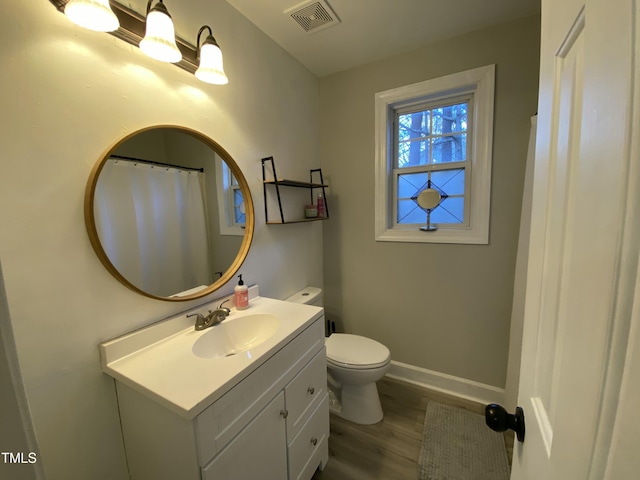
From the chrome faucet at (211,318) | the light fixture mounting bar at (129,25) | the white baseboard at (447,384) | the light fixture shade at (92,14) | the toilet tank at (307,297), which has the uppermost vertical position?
the light fixture mounting bar at (129,25)

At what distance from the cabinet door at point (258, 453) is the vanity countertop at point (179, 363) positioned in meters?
0.19

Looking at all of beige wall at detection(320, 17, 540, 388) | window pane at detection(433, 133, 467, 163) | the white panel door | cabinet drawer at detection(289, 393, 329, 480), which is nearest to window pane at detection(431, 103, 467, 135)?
window pane at detection(433, 133, 467, 163)

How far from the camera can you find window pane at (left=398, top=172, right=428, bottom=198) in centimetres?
196

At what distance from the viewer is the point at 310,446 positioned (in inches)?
47.8

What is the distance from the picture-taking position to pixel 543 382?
50cm

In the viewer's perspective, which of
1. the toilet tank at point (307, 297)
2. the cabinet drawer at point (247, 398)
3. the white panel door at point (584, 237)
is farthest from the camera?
the toilet tank at point (307, 297)

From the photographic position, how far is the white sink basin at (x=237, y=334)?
1.12 metres

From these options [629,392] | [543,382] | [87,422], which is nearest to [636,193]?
[629,392]

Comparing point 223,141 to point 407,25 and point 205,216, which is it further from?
point 407,25

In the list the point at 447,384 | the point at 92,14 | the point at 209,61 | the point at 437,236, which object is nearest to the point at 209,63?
the point at 209,61

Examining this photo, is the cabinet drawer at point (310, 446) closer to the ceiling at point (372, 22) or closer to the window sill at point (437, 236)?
the window sill at point (437, 236)

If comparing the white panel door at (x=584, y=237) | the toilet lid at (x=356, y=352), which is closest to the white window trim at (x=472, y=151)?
the toilet lid at (x=356, y=352)

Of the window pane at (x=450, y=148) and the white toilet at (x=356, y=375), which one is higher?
the window pane at (x=450, y=148)

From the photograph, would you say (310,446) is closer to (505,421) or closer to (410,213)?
(505,421)
